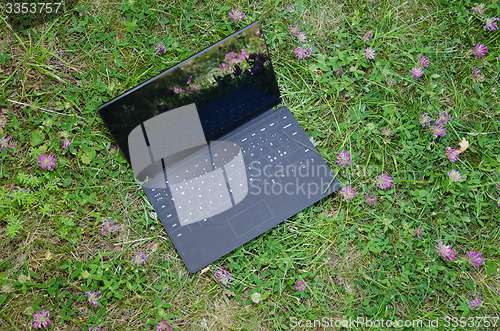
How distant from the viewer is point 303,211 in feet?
6.63

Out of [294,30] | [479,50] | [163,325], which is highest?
[294,30]

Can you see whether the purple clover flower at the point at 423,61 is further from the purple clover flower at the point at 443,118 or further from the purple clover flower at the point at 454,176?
the purple clover flower at the point at 454,176

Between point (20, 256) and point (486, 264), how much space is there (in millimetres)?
2481

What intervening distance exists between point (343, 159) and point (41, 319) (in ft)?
5.64

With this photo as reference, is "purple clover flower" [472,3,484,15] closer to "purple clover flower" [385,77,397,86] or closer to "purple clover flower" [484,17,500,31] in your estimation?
"purple clover flower" [484,17,500,31]

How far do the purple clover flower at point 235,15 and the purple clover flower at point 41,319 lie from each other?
1.83 metres

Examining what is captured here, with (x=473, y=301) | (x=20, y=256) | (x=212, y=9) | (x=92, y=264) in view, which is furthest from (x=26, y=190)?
(x=473, y=301)

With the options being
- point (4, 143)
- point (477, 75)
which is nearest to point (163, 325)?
point (4, 143)

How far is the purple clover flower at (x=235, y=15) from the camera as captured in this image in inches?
84.2

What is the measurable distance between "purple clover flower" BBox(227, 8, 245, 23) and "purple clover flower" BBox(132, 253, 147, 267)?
4.57ft

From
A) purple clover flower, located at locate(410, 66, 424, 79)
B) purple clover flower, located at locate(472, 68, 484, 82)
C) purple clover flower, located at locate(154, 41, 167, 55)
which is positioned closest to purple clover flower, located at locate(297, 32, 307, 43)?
purple clover flower, located at locate(410, 66, 424, 79)

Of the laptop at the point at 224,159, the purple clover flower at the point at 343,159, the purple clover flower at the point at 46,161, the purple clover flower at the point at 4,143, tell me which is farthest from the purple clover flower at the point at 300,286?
the purple clover flower at the point at 4,143

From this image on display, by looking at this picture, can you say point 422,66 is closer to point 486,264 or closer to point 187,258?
point 486,264

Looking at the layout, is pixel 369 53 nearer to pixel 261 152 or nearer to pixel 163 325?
pixel 261 152
